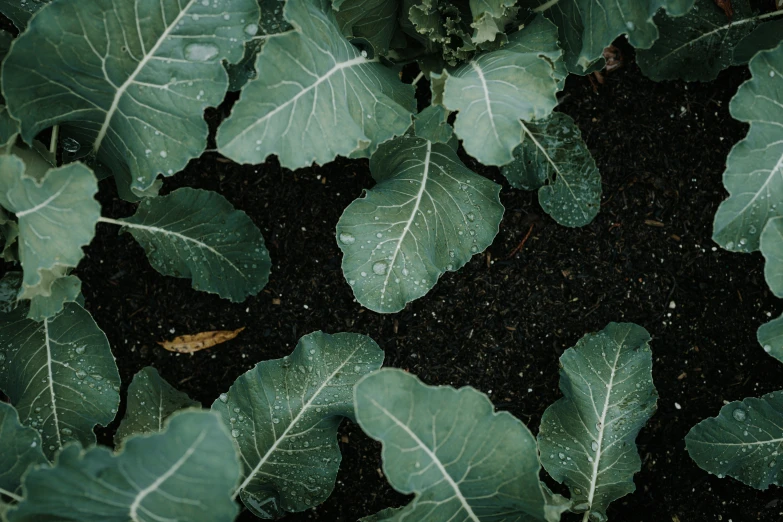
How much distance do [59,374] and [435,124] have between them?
1079 mm

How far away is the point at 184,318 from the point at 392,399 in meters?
0.95

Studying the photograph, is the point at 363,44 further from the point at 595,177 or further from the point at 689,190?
the point at 689,190

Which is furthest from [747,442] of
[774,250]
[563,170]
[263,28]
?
[263,28]

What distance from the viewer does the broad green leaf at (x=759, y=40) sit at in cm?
174

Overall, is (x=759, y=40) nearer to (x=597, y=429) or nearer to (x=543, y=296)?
(x=543, y=296)

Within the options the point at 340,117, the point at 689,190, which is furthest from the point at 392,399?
the point at 689,190

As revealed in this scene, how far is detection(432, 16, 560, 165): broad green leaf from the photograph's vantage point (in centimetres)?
141

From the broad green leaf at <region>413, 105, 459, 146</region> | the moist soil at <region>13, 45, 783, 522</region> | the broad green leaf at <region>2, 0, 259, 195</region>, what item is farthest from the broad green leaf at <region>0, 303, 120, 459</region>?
the broad green leaf at <region>413, 105, 459, 146</region>

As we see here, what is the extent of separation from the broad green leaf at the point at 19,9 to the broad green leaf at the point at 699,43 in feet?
4.93

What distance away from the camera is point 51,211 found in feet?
→ 4.19

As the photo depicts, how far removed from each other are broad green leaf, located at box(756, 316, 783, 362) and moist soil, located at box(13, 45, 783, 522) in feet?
1.26

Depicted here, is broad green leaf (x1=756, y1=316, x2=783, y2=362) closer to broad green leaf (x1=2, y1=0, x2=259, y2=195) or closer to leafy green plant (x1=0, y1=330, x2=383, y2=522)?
leafy green plant (x1=0, y1=330, x2=383, y2=522)

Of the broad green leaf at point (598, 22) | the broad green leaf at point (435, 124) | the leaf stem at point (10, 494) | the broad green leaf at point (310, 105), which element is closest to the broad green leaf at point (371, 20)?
the broad green leaf at point (310, 105)

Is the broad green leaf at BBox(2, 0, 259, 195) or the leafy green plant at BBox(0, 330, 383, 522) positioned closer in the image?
the broad green leaf at BBox(2, 0, 259, 195)
